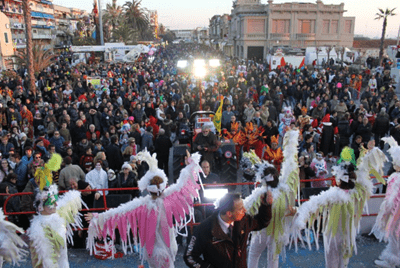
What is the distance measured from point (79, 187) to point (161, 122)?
5.02 meters

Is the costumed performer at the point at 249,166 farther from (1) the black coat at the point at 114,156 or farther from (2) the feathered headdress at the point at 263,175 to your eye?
(1) the black coat at the point at 114,156

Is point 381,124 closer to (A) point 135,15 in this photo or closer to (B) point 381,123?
(B) point 381,123

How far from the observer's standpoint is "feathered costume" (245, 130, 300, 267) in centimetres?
397

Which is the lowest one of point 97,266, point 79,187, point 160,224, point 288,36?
point 97,266

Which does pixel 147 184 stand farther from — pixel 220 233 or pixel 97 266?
pixel 97 266

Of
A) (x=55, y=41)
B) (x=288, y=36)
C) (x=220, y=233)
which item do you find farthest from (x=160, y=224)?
(x=55, y=41)

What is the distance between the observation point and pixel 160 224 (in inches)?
154

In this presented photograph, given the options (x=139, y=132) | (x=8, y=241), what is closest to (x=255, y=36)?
(x=139, y=132)

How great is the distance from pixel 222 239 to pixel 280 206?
1366mm

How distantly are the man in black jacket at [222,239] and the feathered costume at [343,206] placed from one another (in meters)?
1.23

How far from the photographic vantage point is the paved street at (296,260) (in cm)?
499

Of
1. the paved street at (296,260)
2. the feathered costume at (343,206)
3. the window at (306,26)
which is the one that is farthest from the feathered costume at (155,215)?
the window at (306,26)

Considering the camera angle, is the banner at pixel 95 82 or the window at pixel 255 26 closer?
the banner at pixel 95 82

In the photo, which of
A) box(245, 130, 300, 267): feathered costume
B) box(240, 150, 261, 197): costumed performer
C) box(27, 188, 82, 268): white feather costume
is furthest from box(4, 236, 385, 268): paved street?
box(240, 150, 261, 197): costumed performer
